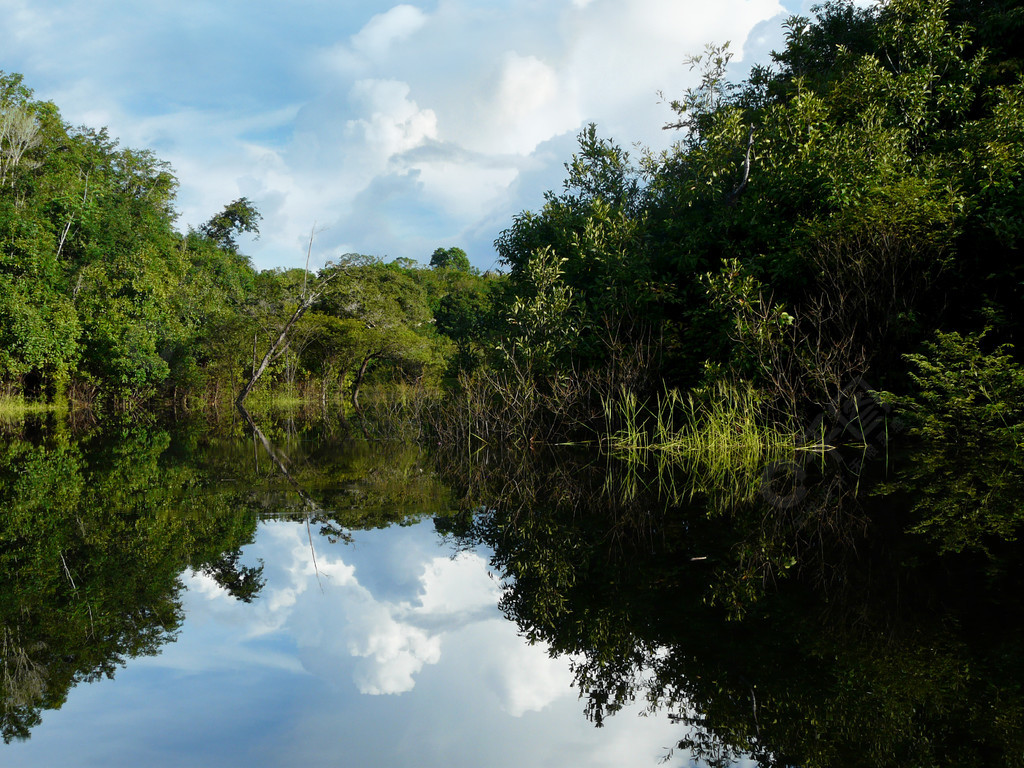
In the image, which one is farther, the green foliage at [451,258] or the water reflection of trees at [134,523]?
the green foliage at [451,258]

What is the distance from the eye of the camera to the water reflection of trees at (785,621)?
8.04 ft

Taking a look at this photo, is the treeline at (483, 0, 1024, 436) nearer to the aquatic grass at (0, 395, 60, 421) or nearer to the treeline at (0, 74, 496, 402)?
the treeline at (0, 74, 496, 402)

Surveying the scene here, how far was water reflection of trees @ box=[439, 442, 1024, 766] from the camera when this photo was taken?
8.04 feet

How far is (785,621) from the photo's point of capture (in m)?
3.46

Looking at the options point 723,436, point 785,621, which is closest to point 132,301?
point 723,436

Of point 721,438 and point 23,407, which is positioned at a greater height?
point 721,438

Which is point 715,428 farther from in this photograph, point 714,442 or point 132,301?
point 132,301

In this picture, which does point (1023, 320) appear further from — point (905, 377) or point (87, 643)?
point (87, 643)

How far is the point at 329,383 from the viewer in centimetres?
3138

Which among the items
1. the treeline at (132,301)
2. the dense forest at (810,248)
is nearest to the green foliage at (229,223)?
the treeline at (132,301)

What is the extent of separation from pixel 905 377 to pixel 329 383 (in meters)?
25.0

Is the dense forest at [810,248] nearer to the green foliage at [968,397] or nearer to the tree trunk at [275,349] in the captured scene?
the green foliage at [968,397]

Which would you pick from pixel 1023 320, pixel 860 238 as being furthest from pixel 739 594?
pixel 1023 320

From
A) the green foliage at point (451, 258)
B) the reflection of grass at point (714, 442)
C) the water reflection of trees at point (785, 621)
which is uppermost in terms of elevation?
the green foliage at point (451, 258)
